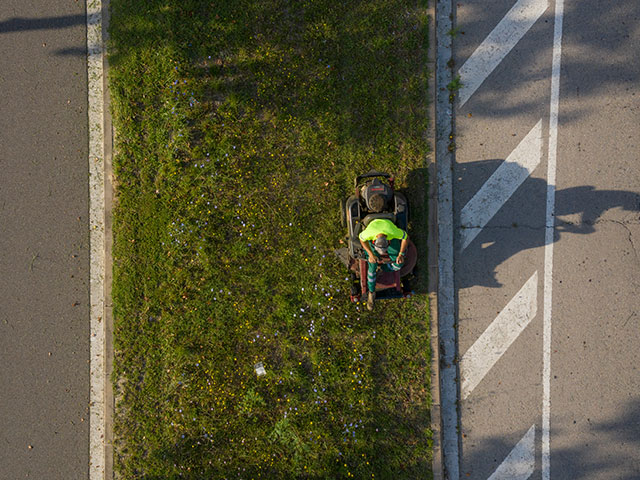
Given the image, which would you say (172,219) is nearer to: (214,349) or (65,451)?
(214,349)

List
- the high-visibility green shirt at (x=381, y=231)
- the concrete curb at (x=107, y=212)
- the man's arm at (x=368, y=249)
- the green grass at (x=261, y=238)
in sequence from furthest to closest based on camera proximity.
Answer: the concrete curb at (x=107, y=212) → the green grass at (x=261, y=238) → the man's arm at (x=368, y=249) → the high-visibility green shirt at (x=381, y=231)

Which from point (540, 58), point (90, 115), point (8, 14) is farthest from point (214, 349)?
point (540, 58)

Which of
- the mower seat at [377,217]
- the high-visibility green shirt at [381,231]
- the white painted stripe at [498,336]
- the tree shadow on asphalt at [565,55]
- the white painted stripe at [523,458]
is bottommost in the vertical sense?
the white painted stripe at [523,458]

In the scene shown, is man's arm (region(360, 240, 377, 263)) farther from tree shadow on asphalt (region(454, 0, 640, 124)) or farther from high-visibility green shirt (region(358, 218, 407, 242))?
tree shadow on asphalt (region(454, 0, 640, 124))

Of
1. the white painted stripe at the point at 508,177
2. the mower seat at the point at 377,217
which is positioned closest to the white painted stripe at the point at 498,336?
the white painted stripe at the point at 508,177

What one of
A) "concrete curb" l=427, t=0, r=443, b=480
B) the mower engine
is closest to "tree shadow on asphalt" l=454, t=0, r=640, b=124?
"concrete curb" l=427, t=0, r=443, b=480

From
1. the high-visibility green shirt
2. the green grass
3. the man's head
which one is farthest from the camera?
the green grass

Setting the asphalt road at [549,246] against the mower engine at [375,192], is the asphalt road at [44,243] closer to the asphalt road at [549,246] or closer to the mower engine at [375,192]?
the mower engine at [375,192]
